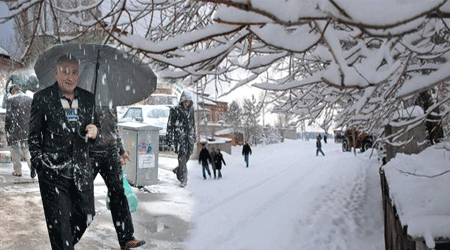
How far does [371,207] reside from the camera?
338 inches

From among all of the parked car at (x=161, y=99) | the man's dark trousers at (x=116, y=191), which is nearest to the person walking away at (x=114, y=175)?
the man's dark trousers at (x=116, y=191)

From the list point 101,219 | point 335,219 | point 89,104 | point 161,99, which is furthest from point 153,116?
point 89,104

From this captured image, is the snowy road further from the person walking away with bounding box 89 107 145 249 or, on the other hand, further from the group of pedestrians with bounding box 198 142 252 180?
the person walking away with bounding box 89 107 145 249

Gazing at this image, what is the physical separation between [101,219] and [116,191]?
1556 mm

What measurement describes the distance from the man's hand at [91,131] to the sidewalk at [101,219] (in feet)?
4.67

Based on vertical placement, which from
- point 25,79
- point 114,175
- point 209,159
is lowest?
point 209,159

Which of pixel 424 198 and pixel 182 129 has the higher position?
pixel 182 129

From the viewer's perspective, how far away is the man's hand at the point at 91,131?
10.8 ft

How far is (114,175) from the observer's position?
4.05 m

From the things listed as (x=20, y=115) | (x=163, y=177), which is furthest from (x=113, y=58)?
(x=163, y=177)

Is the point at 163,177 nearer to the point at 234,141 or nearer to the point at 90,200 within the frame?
the point at 90,200

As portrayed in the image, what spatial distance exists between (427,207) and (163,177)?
7.59 m

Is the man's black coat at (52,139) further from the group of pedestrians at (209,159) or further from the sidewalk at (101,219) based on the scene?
the group of pedestrians at (209,159)

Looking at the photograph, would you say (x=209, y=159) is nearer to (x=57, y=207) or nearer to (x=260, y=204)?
(x=260, y=204)
